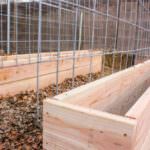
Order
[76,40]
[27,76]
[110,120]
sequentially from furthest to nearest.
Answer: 1. [76,40]
2. [27,76]
3. [110,120]

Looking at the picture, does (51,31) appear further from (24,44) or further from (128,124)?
(128,124)

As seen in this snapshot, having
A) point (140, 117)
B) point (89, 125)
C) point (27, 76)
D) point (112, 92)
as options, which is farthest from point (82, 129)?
point (27, 76)

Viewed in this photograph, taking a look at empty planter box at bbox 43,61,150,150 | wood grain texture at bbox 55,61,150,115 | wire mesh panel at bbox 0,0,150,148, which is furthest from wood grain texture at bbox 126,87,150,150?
wire mesh panel at bbox 0,0,150,148

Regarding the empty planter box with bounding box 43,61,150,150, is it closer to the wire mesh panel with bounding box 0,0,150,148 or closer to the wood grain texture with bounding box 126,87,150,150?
the wood grain texture with bounding box 126,87,150,150

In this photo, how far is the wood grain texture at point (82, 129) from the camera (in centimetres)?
61

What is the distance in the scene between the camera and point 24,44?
13.5ft

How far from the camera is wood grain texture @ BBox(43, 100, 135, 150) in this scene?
61 cm

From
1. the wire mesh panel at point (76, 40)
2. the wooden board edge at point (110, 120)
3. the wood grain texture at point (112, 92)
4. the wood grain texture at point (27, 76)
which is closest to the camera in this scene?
the wooden board edge at point (110, 120)

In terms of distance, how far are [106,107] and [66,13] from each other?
304 centimetres

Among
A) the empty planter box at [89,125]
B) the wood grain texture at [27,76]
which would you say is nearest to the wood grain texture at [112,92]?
the empty planter box at [89,125]

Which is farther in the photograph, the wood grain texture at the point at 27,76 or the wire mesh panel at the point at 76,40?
the wire mesh panel at the point at 76,40

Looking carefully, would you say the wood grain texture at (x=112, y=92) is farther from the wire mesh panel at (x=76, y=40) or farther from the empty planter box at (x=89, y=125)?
the wire mesh panel at (x=76, y=40)

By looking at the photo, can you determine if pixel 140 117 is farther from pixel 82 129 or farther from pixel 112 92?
pixel 112 92

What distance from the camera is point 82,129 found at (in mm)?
672
